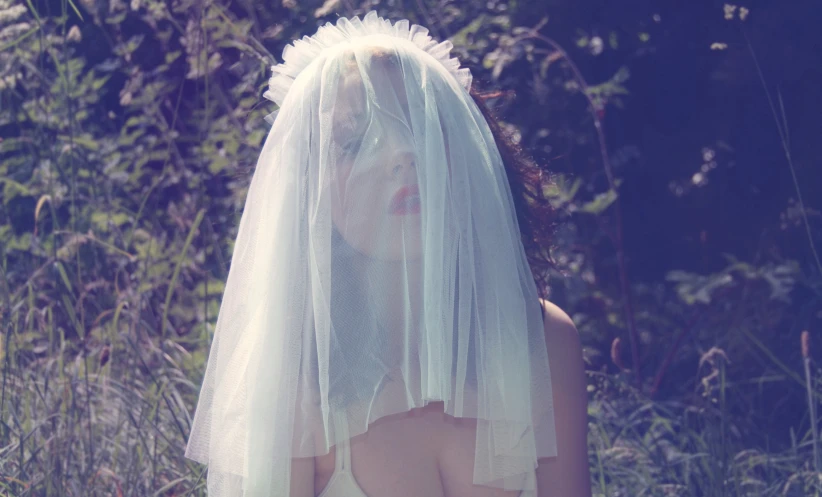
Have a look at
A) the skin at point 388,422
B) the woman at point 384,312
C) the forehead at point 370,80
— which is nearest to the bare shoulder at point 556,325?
the woman at point 384,312

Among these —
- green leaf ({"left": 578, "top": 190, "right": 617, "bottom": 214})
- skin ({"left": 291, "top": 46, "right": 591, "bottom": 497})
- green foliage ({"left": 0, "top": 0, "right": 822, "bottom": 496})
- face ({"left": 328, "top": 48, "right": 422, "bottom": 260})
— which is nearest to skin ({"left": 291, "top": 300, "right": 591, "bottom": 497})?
skin ({"left": 291, "top": 46, "right": 591, "bottom": 497})

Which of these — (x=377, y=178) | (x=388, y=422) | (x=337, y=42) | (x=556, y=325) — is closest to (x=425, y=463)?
(x=388, y=422)

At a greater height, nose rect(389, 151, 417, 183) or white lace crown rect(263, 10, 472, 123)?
white lace crown rect(263, 10, 472, 123)

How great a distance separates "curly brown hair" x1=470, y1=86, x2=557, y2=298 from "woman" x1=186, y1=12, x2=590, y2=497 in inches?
12.5

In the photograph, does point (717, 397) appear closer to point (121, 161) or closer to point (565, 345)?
point (565, 345)

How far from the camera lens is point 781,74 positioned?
3.04m

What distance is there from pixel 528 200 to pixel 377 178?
1.76 feet

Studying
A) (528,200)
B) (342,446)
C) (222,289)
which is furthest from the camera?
(222,289)

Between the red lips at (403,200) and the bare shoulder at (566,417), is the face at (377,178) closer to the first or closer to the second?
the red lips at (403,200)

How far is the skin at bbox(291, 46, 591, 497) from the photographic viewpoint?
5.55 feet

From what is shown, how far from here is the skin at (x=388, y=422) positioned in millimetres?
1691

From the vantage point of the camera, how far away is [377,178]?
5.56 feet

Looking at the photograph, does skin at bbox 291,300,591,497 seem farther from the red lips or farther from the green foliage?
the green foliage

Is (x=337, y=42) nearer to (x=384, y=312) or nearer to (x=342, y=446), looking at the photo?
(x=384, y=312)
